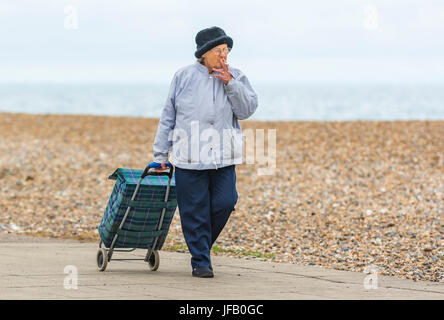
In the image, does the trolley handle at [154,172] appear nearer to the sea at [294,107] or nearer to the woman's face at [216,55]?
the woman's face at [216,55]

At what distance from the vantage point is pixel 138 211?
6812 mm

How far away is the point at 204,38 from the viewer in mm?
6543

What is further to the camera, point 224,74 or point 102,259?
point 102,259

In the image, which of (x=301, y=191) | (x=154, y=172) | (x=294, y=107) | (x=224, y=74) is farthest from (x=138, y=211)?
(x=294, y=107)

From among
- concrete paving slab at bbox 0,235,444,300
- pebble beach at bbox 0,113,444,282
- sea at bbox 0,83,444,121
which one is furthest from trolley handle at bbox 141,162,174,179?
sea at bbox 0,83,444,121

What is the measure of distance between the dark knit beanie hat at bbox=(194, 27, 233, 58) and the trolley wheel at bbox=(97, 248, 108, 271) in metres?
1.85

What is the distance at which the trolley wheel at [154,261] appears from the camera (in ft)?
23.2

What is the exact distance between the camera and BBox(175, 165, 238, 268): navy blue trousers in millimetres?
6582

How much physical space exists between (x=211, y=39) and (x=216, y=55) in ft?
0.43

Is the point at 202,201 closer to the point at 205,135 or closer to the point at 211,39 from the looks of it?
the point at 205,135

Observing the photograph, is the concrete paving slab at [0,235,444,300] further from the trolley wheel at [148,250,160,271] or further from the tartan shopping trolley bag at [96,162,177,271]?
the tartan shopping trolley bag at [96,162,177,271]
